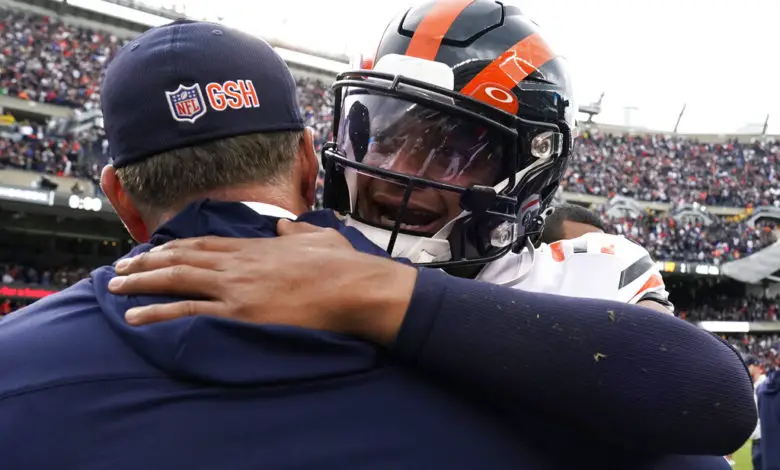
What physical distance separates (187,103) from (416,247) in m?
0.78

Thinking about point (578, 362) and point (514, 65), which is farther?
point (514, 65)

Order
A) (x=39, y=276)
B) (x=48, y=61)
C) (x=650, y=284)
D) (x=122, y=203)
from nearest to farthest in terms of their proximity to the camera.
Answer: (x=122, y=203), (x=650, y=284), (x=39, y=276), (x=48, y=61)

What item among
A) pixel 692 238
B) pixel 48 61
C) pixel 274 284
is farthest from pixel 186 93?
pixel 692 238

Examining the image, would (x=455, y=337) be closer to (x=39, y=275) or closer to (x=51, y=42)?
(x=39, y=275)

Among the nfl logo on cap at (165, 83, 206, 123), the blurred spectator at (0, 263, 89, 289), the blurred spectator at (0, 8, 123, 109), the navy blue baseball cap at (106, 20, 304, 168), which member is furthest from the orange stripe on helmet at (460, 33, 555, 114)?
the blurred spectator at (0, 8, 123, 109)

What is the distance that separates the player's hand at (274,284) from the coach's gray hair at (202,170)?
0.15 meters

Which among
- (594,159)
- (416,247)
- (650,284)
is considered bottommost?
(594,159)

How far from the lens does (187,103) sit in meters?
1.22

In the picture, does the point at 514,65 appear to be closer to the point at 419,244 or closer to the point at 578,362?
the point at 419,244

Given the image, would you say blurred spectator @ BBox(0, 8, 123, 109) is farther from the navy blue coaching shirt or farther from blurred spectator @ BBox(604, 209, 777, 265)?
the navy blue coaching shirt

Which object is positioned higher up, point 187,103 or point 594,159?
point 187,103

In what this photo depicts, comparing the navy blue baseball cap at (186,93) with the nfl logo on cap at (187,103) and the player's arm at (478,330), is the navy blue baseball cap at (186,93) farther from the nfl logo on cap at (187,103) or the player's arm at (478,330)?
the player's arm at (478,330)

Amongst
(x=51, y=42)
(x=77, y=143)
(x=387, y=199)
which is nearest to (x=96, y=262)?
(x=77, y=143)

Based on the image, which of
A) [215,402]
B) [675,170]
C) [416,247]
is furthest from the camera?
[675,170]
